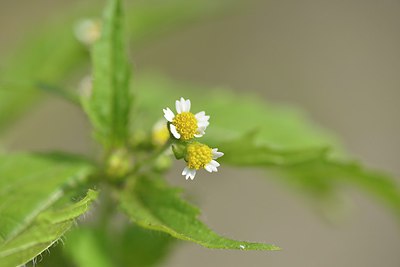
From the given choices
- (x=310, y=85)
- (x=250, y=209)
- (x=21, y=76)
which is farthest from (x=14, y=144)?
(x=21, y=76)

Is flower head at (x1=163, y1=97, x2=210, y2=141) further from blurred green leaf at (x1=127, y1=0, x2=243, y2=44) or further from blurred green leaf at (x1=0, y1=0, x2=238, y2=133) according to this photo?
blurred green leaf at (x1=127, y1=0, x2=243, y2=44)

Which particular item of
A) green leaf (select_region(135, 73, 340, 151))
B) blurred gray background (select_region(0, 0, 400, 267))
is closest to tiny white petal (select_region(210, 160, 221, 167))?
green leaf (select_region(135, 73, 340, 151))

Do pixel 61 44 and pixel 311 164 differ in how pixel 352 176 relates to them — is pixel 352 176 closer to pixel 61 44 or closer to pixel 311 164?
pixel 311 164

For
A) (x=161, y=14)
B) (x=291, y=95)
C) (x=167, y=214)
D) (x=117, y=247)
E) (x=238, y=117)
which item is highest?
(x=291, y=95)

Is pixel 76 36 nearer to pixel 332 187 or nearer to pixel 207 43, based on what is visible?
pixel 332 187

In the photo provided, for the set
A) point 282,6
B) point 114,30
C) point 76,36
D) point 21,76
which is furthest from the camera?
point 282,6

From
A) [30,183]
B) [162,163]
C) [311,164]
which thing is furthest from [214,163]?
[30,183]

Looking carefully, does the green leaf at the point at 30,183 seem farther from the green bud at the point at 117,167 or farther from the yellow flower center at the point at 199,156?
the yellow flower center at the point at 199,156
